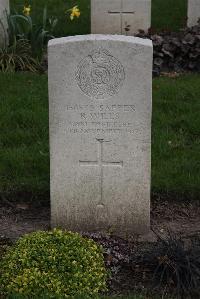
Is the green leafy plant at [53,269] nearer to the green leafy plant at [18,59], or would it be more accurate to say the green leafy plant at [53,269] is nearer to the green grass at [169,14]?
the green leafy plant at [18,59]

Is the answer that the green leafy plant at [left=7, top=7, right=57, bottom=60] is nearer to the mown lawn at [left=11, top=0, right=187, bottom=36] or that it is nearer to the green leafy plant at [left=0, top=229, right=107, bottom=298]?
the mown lawn at [left=11, top=0, right=187, bottom=36]

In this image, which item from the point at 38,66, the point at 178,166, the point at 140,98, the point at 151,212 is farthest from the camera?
the point at 38,66

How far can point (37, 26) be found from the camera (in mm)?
9945

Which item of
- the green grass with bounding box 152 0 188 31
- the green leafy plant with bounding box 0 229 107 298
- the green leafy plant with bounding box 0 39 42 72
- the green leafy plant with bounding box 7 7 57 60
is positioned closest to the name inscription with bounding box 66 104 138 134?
the green leafy plant with bounding box 0 229 107 298

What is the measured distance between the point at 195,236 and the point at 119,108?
1.10 meters

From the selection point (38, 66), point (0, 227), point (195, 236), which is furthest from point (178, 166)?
point (38, 66)

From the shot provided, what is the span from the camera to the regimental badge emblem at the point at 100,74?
5.22 m

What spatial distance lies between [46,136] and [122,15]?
185 inches

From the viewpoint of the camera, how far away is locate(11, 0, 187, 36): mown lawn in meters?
11.8

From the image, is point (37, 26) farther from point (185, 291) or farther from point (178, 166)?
point (185, 291)

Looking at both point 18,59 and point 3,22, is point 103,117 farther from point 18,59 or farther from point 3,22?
point 3,22

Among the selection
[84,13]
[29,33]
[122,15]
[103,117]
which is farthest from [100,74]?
[84,13]

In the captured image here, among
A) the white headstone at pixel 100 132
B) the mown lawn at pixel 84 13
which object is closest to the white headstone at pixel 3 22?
the mown lawn at pixel 84 13

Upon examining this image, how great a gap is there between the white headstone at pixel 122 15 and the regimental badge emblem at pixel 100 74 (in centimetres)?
615
